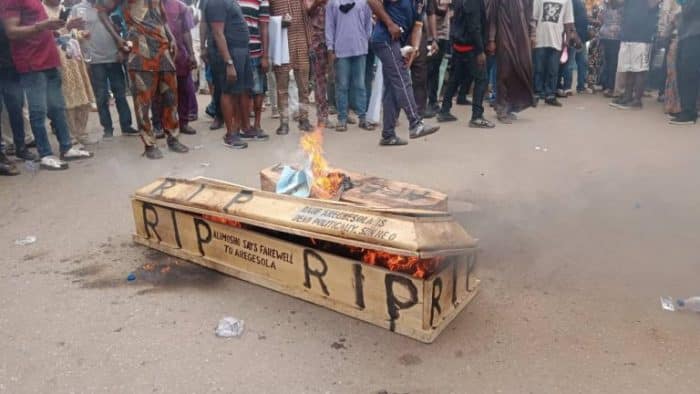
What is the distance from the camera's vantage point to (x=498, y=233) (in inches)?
164

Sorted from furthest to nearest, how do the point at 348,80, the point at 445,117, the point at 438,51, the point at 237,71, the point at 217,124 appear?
the point at 438,51 → the point at 445,117 → the point at 217,124 → the point at 348,80 → the point at 237,71

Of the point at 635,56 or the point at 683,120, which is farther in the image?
the point at 635,56

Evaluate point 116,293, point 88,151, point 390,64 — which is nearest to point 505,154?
point 390,64

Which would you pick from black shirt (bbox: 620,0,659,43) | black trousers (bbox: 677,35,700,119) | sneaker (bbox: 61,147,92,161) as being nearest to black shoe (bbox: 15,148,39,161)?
sneaker (bbox: 61,147,92,161)

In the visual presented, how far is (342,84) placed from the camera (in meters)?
7.68

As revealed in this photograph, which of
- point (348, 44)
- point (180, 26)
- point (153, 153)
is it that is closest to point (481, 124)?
point (348, 44)

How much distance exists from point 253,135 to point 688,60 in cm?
624

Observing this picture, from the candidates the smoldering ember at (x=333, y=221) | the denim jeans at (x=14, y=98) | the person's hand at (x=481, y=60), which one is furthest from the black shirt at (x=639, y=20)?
the denim jeans at (x=14, y=98)

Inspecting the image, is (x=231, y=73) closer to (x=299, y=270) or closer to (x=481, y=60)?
(x=481, y=60)

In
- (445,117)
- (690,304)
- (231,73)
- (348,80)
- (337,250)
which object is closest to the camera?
(690,304)

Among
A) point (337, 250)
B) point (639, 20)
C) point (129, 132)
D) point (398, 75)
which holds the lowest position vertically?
point (129, 132)

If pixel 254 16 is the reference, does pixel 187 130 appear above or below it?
below

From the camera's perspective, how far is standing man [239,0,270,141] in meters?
6.91

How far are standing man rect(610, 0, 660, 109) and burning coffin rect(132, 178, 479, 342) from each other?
24.4ft
